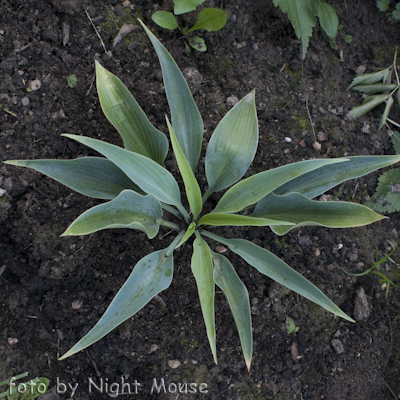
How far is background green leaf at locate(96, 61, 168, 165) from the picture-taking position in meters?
1.16

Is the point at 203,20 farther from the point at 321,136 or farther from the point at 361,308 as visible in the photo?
the point at 361,308

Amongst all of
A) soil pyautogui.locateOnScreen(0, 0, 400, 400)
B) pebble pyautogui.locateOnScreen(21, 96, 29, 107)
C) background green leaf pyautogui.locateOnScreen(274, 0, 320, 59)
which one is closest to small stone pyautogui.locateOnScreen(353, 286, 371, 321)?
soil pyautogui.locateOnScreen(0, 0, 400, 400)

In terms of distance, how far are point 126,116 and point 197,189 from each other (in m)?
0.36

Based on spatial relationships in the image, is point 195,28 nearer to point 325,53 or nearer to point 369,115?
point 325,53

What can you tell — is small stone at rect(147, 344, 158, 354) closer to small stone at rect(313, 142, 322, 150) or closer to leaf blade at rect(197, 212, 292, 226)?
leaf blade at rect(197, 212, 292, 226)

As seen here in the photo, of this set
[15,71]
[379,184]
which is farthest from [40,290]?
[379,184]

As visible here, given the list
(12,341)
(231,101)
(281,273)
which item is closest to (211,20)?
(231,101)

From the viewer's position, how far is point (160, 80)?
1.52m

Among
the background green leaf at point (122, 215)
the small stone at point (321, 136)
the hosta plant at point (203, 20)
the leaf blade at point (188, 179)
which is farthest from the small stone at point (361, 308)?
the hosta plant at point (203, 20)

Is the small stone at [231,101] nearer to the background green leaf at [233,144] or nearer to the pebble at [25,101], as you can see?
the background green leaf at [233,144]

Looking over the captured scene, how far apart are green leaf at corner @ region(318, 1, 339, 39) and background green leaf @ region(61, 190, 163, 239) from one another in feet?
3.97

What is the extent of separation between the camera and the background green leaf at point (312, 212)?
1076 millimetres

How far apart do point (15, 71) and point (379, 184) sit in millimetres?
1719

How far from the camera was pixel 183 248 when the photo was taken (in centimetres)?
142
